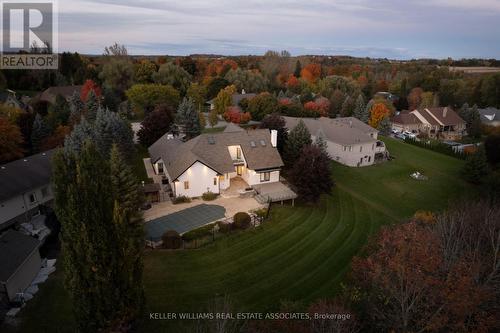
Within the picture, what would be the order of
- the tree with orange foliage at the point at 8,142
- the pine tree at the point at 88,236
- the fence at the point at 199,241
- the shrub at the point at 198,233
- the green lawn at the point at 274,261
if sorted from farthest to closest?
the tree with orange foliage at the point at 8,142
the shrub at the point at 198,233
the fence at the point at 199,241
the green lawn at the point at 274,261
the pine tree at the point at 88,236

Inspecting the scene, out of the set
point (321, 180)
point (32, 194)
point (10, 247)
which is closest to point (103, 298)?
point (10, 247)

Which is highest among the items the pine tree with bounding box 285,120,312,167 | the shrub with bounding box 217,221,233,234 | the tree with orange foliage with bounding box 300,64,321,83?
the tree with orange foliage with bounding box 300,64,321,83

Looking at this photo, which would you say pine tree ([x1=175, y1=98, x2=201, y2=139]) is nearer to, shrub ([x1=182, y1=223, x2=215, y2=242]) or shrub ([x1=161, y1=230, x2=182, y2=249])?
shrub ([x1=182, y1=223, x2=215, y2=242])

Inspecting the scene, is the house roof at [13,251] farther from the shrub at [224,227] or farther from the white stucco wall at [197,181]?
the white stucco wall at [197,181]

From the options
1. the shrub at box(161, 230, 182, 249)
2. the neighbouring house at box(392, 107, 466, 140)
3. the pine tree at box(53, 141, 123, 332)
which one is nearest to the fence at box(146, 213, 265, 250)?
the shrub at box(161, 230, 182, 249)

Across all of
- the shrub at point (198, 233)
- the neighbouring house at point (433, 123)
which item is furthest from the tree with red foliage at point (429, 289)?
the neighbouring house at point (433, 123)

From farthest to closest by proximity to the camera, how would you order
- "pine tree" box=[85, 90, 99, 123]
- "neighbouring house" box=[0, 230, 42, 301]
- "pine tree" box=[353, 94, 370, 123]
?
1. "pine tree" box=[353, 94, 370, 123]
2. "pine tree" box=[85, 90, 99, 123]
3. "neighbouring house" box=[0, 230, 42, 301]

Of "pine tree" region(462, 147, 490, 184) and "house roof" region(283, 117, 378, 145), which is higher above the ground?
"house roof" region(283, 117, 378, 145)

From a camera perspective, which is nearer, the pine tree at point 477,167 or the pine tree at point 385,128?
the pine tree at point 477,167
